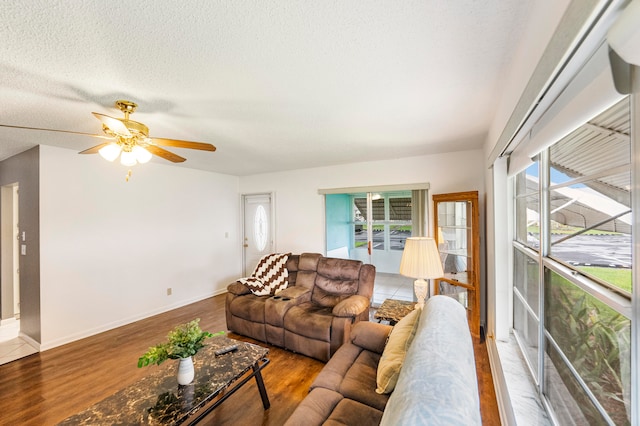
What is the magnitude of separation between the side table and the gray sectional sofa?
0.96 feet

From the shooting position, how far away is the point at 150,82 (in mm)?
1586

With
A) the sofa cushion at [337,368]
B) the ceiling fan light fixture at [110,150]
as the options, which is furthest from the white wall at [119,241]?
the sofa cushion at [337,368]

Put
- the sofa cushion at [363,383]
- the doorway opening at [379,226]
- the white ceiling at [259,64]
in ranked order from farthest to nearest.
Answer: the doorway opening at [379,226], the sofa cushion at [363,383], the white ceiling at [259,64]

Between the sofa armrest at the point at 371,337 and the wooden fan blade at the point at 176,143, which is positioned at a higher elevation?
the wooden fan blade at the point at 176,143

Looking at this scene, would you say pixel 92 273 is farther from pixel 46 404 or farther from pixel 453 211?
pixel 453 211

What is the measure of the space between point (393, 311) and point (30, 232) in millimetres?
4403

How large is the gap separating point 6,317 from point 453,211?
22.0 feet

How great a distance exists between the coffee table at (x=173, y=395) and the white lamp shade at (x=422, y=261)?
1.49 metres

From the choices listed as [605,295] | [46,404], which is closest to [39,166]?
[46,404]

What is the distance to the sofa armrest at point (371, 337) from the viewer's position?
1929 millimetres

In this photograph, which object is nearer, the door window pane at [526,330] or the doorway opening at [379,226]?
the door window pane at [526,330]

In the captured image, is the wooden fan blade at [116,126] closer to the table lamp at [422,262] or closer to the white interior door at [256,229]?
the table lamp at [422,262]

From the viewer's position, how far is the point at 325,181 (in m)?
4.34

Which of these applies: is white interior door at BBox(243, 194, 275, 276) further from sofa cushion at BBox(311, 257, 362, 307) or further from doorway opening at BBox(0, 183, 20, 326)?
doorway opening at BBox(0, 183, 20, 326)
